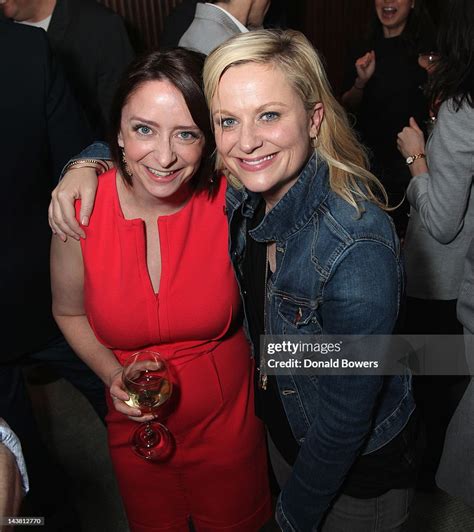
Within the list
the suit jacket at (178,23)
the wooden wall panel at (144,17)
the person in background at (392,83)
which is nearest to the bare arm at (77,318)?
the suit jacket at (178,23)

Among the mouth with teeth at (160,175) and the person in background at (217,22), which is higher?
the person in background at (217,22)

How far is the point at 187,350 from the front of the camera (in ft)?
5.65

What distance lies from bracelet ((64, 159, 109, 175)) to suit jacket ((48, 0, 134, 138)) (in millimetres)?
1241

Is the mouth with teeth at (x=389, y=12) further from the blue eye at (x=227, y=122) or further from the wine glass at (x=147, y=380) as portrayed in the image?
the wine glass at (x=147, y=380)

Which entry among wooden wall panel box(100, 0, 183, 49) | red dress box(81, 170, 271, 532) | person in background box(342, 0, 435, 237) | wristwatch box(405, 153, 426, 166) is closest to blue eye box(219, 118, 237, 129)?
red dress box(81, 170, 271, 532)

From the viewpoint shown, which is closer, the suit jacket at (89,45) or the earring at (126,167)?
the earring at (126,167)

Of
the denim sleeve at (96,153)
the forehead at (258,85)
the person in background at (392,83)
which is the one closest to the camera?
the forehead at (258,85)

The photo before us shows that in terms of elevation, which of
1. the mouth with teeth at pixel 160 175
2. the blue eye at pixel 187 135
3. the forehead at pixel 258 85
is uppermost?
the forehead at pixel 258 85

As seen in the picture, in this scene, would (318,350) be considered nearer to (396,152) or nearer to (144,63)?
(144,63)

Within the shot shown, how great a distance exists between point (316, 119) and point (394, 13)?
229 cm

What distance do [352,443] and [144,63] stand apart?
42.5 inches

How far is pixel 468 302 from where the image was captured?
168 cm

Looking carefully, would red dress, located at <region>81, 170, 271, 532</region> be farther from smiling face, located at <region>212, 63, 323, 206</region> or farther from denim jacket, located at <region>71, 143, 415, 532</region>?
smiling face, located at <region>212, 63, 323, 206</region>

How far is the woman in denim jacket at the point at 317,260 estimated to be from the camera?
46.5 inches
